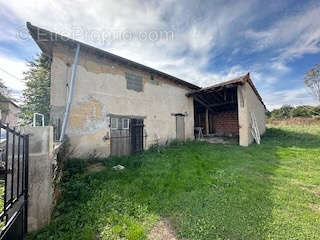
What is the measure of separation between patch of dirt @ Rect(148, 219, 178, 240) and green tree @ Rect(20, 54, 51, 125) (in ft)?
38.4

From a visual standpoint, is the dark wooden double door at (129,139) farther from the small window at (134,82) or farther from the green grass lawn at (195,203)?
the green grass lawn at (195,203)

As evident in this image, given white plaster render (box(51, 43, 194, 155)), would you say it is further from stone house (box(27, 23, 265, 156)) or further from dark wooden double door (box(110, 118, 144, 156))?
dark wooden double door (box(110, 118, 144, 156))

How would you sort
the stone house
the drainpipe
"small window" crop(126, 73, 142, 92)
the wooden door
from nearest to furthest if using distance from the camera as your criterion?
1. the drainpipe
2. the stone house
3. "small window" crop(126, 73, 142, 92)
4. the wooden door

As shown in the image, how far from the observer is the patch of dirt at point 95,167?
4566mm

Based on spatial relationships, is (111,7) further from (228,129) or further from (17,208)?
(228,129)

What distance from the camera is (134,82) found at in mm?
7098

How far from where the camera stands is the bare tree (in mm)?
18719

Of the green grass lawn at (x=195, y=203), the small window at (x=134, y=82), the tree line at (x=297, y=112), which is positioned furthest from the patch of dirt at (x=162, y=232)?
the tree line at (x=297, y=112)

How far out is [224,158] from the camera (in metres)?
5.74

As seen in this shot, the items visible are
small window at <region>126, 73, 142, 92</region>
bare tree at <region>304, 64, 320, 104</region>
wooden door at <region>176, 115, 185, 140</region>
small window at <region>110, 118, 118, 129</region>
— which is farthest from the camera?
bare tree at <region>304, 64, 320, 104</region>

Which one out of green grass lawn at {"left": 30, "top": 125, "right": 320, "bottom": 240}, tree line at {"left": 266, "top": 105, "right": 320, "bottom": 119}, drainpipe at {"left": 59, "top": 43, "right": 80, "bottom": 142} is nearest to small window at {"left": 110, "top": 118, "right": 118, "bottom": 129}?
drainpipe at {"left": 59, "top": 43, "right": 80, "bottom": 142}

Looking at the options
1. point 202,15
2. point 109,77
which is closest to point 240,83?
point 202,15

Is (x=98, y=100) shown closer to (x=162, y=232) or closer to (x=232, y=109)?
(x=162, y=232)

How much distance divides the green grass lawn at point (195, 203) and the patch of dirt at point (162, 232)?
0.08 meters
